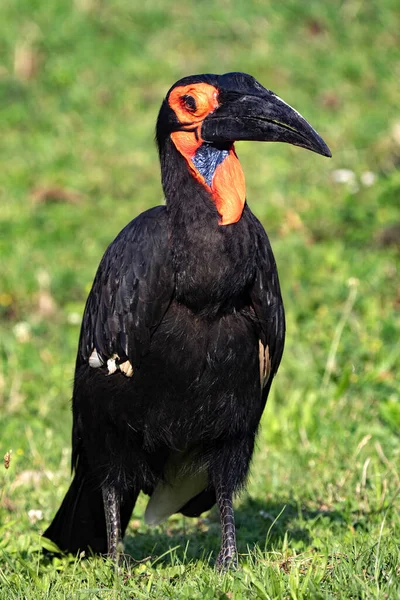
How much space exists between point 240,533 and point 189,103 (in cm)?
196

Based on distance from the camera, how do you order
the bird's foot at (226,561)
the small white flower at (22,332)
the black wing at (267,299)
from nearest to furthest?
the bird's foot at (226,561)
the black wing at (267,299)
the small white flower at (22,332)

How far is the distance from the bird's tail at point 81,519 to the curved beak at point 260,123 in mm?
1612

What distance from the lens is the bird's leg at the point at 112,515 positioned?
3.99 m

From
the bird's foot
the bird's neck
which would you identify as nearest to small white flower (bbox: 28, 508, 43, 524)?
the bird's foot

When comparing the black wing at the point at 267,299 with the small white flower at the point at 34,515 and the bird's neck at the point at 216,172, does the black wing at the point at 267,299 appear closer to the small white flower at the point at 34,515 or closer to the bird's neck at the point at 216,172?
the bird's neck at the point at 216,172

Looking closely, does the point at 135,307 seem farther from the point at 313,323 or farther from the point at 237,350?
the point at 313,323

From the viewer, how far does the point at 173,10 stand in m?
12.4

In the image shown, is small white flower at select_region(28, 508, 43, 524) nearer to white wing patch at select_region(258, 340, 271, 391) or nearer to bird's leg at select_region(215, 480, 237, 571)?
bird's leg at select_region(215, 480, 237, 571)

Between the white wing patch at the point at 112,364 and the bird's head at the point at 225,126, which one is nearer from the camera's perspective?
the bird's head at the point at 225,126

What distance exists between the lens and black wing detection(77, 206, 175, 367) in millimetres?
3662

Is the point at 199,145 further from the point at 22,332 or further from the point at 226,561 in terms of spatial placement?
the point at 22,332

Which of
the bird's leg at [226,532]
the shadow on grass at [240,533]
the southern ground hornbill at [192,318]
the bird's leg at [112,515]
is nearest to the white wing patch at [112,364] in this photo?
the southern ground hornbill at [192,318]

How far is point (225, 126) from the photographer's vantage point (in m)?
3.64

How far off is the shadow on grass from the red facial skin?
130 cm
